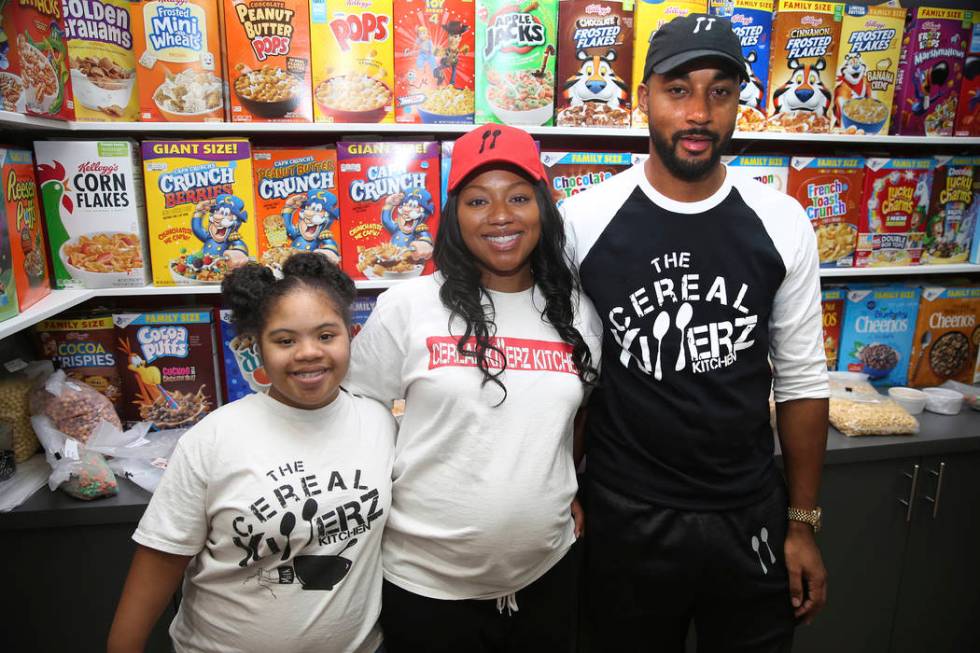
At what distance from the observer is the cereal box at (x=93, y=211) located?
1830 millimetres

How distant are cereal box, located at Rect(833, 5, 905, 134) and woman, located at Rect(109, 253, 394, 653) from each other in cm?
197

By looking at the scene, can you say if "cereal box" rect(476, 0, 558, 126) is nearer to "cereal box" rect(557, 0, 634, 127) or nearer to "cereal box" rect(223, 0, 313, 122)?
"cereal box" rect(557, 0, 634, 127)

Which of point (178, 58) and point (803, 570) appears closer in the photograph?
point (803, 570)

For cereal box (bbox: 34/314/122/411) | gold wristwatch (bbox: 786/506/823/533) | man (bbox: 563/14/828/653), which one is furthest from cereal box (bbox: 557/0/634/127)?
cereal box (bbox: 34/314/122/411)

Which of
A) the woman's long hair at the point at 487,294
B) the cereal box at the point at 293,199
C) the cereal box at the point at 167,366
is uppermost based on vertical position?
the cereal box at the point at 293,199

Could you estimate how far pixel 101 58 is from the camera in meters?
1.81

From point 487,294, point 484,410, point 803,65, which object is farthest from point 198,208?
point 803,65

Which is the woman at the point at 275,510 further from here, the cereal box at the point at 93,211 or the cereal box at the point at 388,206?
the cereal box at the point at 93,211

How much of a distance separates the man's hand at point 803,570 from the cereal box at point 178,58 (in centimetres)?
196

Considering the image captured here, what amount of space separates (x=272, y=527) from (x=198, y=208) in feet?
3.66

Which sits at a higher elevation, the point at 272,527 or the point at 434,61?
the point at 434,61

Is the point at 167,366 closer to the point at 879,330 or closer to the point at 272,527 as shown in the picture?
the point at 272,527

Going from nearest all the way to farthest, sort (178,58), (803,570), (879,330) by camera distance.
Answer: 1. (803,570)
2. (178,58)
3. (879,330)

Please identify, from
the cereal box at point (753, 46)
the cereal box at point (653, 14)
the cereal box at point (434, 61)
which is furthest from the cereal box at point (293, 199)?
the cereal box at point (753, 46)
